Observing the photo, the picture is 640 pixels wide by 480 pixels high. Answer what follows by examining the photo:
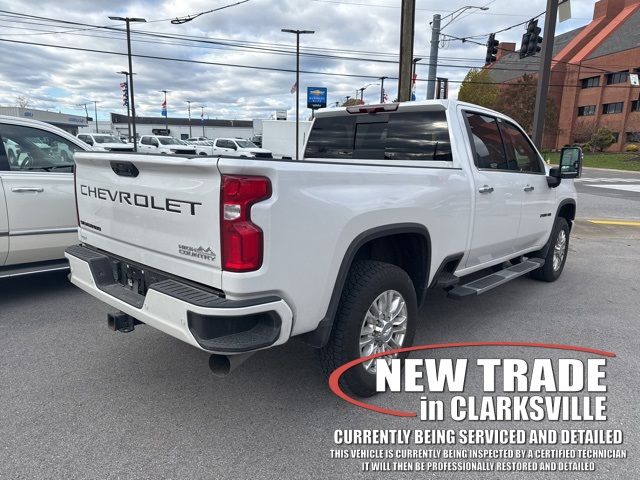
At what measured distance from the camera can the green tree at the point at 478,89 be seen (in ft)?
168

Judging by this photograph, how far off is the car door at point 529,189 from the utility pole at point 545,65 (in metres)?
5.92

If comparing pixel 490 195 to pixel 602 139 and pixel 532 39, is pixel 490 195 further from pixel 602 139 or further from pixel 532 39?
pixel 602 139

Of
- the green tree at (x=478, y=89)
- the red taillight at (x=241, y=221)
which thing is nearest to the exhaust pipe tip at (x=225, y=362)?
the red taillight at (x=241, y=221)

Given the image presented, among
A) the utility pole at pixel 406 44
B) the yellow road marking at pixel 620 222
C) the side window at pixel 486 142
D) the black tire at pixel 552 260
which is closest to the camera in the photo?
the side window at pixel 486 142

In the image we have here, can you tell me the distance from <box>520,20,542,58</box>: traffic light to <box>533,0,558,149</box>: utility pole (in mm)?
3652

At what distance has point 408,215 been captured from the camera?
124 inches

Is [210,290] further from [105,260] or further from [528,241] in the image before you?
[528,241]

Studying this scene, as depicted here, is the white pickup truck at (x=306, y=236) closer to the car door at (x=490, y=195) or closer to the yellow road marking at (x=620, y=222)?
the car door at (x=490, y=195)

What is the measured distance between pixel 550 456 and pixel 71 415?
2834 millimetres

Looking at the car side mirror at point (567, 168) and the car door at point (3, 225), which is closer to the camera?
the car door at point (3, 225)

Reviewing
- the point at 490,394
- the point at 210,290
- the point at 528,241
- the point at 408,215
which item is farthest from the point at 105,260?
the point at 528,241

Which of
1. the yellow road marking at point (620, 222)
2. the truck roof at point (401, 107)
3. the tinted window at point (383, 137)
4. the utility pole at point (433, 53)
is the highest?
the utility pole at point (433, 53)

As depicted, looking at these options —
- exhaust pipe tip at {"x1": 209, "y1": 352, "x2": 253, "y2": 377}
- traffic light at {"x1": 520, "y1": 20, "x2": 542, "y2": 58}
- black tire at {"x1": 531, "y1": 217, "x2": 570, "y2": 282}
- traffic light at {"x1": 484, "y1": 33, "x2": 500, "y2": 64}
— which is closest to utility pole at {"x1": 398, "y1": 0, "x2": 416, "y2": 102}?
black tire at {"x1": 531, "y1": 217, "x2": 570, "y2": 282}

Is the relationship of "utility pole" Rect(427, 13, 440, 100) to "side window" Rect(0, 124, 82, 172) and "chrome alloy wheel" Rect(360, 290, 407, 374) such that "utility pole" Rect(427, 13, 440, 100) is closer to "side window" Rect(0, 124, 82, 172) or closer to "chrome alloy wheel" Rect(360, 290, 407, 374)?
"side window" Rect(0, 124, 82, 172)
